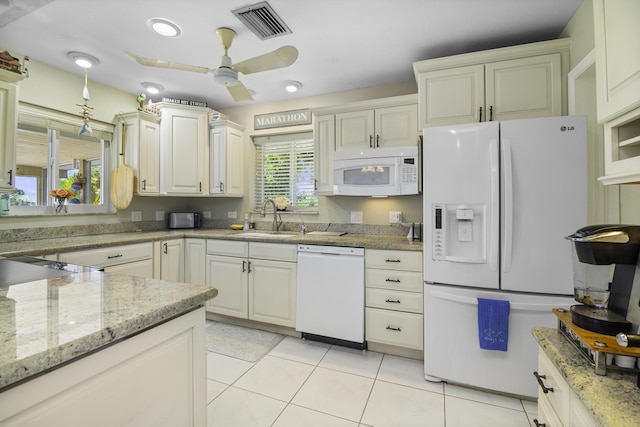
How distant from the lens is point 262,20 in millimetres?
1970

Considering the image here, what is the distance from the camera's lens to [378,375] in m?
2.08

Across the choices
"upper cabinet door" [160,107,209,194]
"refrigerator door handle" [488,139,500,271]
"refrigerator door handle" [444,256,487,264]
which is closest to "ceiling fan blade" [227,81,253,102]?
"upper cabinet door" [160,107,209,194]

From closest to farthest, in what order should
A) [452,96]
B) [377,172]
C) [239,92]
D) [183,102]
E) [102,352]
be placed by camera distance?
[102,352] < [452,96] < [239,92] < [377,172] < [183,102]

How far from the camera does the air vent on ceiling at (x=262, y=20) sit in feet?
6.08

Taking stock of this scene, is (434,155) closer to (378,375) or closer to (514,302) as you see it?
(514,302)

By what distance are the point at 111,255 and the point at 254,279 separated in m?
1.23

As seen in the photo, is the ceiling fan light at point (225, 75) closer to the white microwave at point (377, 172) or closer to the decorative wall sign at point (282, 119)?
the white microwave at point (377, 172)

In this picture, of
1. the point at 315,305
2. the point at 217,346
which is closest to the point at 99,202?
the point at 217,346

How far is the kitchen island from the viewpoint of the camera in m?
0.54

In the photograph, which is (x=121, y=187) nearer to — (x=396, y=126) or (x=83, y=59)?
(x=83, y=59)

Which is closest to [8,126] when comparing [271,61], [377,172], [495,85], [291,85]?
[271,61]

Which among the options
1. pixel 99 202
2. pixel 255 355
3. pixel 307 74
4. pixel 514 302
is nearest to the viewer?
pixel 514 302

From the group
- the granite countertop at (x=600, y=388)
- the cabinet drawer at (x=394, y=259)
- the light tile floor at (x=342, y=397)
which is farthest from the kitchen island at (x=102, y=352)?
the cabinet drawer at (x=394, y=259)

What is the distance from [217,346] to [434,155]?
93.1 inches
